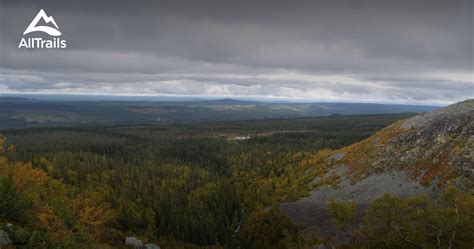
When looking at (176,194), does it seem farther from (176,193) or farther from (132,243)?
(132,243)

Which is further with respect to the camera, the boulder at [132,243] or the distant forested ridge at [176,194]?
the distant forested ridge at [176,194]

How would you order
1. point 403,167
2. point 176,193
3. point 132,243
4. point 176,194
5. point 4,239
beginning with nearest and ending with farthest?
1. point 4,239
2. point 132,243
3. point 403,167
4. point 176,194
5. point 176,193

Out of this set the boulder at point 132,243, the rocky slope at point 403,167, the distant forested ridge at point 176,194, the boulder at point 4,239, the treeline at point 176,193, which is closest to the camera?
the boulder at point 4,239

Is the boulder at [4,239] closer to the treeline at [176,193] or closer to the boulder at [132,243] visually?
the treeline at [176,193]

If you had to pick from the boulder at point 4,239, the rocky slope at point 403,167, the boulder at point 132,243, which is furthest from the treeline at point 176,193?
the boulder at point 4,239

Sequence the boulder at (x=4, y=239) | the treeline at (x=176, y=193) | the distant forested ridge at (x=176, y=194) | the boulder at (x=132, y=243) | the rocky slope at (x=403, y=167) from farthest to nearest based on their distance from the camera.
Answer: the rocky slope at (x=403, y=167), the treeline at (x=176, y=193), the distant forested ridge at (x=176, y=194), the boulder at (x=132, y=243), the boulder at (x=4, y=239)

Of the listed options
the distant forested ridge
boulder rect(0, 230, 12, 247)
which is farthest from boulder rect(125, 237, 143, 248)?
boulder rect(0, 230, 12, 247)

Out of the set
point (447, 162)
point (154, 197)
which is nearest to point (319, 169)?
point (447, 162)

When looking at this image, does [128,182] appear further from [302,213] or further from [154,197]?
[302,213]

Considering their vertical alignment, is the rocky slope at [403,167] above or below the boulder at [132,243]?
above

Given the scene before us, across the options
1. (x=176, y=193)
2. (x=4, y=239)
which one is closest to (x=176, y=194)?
(x=176, y=193)
